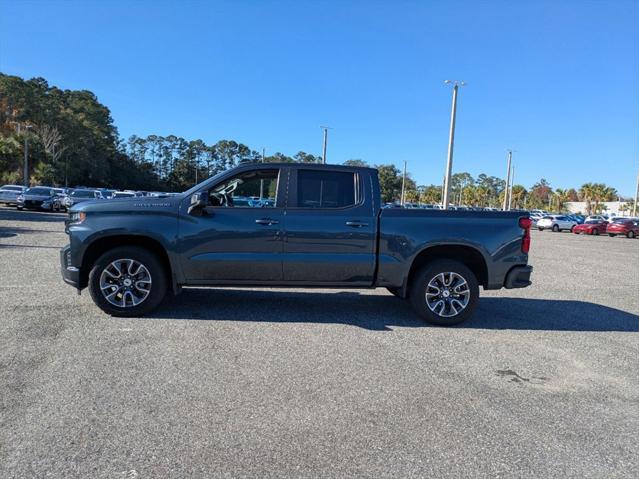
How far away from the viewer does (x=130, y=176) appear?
95875mm

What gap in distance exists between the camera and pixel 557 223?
4819 centimetres

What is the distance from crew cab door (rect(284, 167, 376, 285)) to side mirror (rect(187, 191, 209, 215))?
1.04m

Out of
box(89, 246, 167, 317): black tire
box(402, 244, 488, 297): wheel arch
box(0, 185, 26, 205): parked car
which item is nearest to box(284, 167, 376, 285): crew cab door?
box(402, 244, 488, 297): wheel arch

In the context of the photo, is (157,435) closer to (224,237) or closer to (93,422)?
(93,422)

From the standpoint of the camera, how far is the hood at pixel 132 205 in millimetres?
6184

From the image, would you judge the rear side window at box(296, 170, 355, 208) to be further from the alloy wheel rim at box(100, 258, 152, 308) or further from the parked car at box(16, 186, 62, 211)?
the parked car at box(16, 186, 62, 211)

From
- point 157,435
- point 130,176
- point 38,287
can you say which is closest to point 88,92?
point 130,176

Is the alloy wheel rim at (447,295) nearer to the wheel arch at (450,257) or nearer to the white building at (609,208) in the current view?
the wheel arch at (450,257)

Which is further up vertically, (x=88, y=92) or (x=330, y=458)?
(x=88, y=92)

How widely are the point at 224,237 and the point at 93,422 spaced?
122 inches

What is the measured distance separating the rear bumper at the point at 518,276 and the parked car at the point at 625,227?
1518 inches

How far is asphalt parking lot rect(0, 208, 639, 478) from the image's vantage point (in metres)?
3.10

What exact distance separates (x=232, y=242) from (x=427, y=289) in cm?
261

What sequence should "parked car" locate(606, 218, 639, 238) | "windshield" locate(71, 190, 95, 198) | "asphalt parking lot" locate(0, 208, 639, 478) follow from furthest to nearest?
"parked car" locate(606, 218, 639, 238), "windshield" locate(71, 190, 95, 198), "asphalt parking lot" locate(0, 208, 639, 478)
